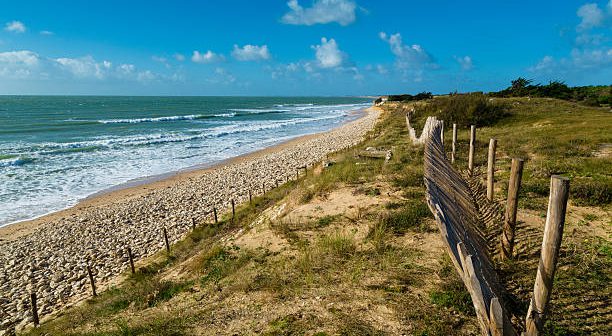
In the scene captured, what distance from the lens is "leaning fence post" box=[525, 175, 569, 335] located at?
3404 millimetres

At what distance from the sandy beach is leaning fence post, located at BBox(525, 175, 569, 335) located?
32.1 feet

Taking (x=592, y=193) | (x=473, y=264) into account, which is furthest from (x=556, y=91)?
(x=473, y=264)

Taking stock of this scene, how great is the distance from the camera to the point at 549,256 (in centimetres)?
354

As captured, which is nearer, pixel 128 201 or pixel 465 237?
pixel 465 237

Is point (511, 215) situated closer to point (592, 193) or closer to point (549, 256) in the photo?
point (549, 256)

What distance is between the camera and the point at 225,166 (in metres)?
24.1

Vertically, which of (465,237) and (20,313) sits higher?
(465,237)

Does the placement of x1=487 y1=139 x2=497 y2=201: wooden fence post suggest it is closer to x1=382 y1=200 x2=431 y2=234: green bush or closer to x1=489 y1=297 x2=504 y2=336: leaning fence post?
x1=382 y1=200 x2=431 y2=234: green bush

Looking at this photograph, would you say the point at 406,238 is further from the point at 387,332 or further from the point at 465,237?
the point at 387,332

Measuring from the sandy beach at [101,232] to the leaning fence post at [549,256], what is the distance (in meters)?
9.77

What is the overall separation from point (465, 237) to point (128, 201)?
16.1 metres

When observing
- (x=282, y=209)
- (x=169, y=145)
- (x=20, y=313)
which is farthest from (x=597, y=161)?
(x=169, y=145)

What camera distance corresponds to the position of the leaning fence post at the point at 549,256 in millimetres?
3404

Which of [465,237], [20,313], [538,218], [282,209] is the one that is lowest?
[20,313]
